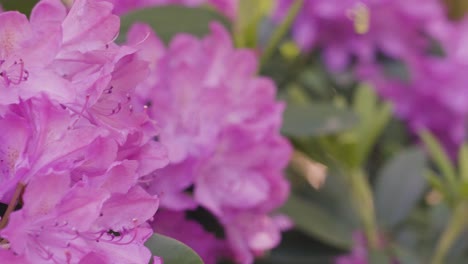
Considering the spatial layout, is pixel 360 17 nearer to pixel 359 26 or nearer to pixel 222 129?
pixel 359 26

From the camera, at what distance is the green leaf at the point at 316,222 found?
30.7 inches

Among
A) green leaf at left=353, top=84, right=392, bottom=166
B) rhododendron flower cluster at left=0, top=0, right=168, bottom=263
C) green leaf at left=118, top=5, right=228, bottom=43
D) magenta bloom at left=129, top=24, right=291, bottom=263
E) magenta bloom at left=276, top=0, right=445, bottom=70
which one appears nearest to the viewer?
rhododendron flower cluster at left=0, top=0, right=168, bottom=263

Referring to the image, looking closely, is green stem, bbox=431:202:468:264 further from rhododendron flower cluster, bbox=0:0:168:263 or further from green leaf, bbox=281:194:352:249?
rhododendron flower cluster, bbox=0:0:168:263

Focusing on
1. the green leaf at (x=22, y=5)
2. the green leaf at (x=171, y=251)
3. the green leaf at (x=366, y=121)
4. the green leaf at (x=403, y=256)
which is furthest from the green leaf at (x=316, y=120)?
the green leaf at (x=171, y=251)

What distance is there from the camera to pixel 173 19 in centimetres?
75

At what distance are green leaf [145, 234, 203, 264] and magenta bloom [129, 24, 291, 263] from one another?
0.16 metres

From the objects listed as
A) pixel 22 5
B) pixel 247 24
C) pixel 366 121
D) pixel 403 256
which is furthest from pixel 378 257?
pixel 22 5

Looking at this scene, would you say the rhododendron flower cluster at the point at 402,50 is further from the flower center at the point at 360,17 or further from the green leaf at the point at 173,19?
the green leaf at the point at 173,19

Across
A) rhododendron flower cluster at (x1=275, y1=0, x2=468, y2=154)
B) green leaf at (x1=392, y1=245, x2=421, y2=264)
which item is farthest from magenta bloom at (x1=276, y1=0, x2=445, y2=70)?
green leaf at (x1=392, y1=245, x2=421, y2=264)

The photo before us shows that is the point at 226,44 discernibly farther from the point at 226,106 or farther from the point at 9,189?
the point at 9,189

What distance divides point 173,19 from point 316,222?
0.73 ft

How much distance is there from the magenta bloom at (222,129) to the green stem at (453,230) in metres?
0.23

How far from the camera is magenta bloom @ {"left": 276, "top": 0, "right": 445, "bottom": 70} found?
3.10 ft

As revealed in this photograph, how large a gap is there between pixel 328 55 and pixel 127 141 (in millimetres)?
595
